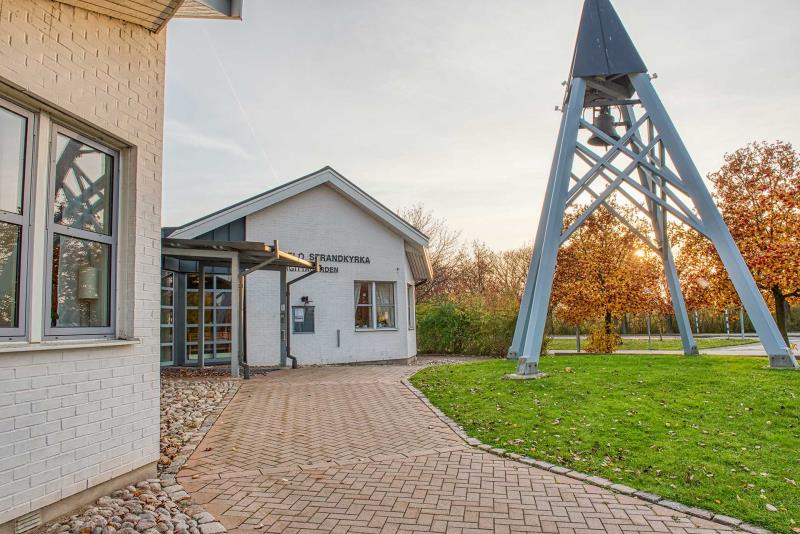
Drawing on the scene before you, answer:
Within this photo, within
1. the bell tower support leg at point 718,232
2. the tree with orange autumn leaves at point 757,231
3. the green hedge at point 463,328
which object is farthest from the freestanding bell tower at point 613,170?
the green hedge at point 463,328

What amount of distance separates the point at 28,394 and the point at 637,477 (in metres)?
4.71

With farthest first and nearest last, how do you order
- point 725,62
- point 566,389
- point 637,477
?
point 725,62 < point 566,389 < point 637,477

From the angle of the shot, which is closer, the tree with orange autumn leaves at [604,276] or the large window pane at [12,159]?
the large window pane at [12,159]

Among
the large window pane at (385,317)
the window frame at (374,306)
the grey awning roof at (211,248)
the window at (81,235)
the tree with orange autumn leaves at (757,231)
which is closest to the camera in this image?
the window at (81,235)

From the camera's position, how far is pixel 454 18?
994cm

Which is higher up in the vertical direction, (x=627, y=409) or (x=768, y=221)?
(x=768, y=221)

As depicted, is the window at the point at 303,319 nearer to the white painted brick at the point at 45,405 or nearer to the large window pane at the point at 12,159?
the white painted brick at the point at 45,405

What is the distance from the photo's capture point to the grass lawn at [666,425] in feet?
13.9

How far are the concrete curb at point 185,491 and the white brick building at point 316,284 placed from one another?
7446 mm

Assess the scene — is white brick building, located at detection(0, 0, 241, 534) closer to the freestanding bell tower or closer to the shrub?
the freestanding bell tower

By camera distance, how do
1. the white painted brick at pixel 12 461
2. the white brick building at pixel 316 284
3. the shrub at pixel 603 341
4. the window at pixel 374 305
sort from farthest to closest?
the shrub at pixel 603 341 → the window at pixel 374 305 → the white brick building at pixel 316 284 → the white painted brick at pixel 12 461

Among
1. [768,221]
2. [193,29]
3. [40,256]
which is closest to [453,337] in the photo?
[768,221]

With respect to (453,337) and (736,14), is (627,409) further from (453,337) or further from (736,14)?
(453,337)

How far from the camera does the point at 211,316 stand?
15.2 meters
